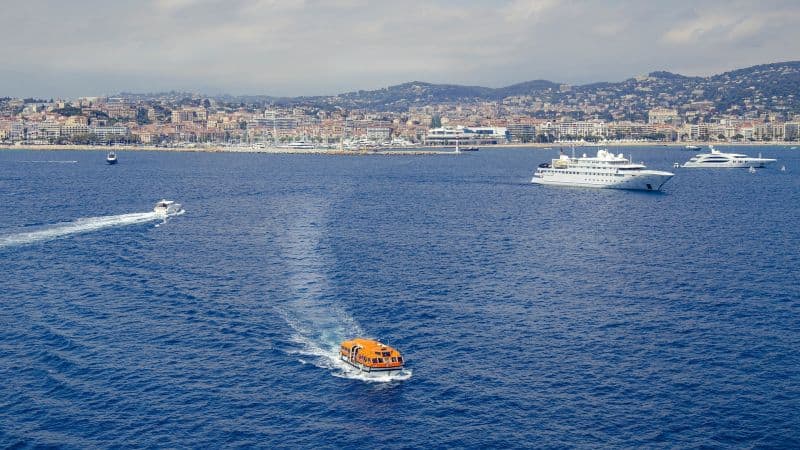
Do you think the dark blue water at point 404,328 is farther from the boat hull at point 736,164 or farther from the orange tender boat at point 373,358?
the boat hull at point 736,164

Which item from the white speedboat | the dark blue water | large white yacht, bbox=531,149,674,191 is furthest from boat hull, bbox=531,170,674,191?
the white speedboat

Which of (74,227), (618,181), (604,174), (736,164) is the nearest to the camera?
(74,227)

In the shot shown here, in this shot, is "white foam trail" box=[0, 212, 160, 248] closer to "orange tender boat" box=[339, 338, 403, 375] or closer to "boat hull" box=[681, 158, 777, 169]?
"orange tender boat" box=[339, 338, 403, 375]

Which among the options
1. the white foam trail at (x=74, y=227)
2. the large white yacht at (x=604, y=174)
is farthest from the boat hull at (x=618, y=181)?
the white foam trail at (x=74, y=227)

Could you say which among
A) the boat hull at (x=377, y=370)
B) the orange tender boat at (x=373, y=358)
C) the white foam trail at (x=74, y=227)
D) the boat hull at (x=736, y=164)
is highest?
the boat hull at (x=736, y=164)

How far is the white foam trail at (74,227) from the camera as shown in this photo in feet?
234

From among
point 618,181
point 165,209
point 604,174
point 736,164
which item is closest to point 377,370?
point 165,209

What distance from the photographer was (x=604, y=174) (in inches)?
4958

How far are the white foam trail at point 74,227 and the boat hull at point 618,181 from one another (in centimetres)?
6914

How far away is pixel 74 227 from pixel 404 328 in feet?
154

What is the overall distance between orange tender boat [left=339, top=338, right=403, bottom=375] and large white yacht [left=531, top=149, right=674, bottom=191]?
8963 cm

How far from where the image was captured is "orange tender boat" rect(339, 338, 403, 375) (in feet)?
124

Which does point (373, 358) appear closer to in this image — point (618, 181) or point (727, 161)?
point (618, 181)

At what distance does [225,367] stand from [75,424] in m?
8.11
